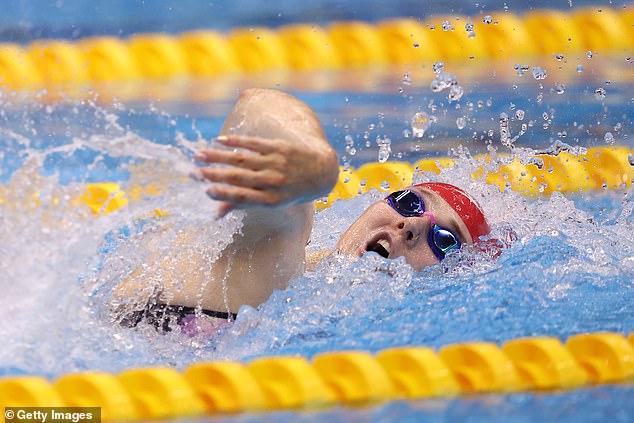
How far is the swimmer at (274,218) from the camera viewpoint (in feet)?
5.15

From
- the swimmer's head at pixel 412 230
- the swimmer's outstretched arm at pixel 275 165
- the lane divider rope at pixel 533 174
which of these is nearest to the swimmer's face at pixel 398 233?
the swimmer's head at pixel 412 230

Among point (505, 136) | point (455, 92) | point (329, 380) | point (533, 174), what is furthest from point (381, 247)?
point (455, 92)

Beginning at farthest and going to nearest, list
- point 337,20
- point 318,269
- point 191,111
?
point 337,20 → point 191,111 → point 318,269

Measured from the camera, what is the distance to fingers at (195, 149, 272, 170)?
5.09 ft

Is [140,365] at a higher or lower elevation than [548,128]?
lower

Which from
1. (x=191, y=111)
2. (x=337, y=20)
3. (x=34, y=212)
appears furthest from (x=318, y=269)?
(x=337, y=20)

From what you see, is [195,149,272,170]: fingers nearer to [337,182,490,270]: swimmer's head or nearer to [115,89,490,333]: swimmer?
[115,89,490,333]: swimmer

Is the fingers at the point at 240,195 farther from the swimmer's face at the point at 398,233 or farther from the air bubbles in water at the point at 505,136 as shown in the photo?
the air bubbles in water at the point at 505,136

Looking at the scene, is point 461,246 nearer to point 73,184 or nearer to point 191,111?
point 73,184

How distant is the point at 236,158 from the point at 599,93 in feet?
10.7

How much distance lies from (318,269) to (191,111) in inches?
81.5

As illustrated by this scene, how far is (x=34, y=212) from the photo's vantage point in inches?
73.7

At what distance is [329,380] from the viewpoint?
5.37 feet

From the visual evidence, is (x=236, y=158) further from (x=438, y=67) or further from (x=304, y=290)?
(x=438, y=67)
